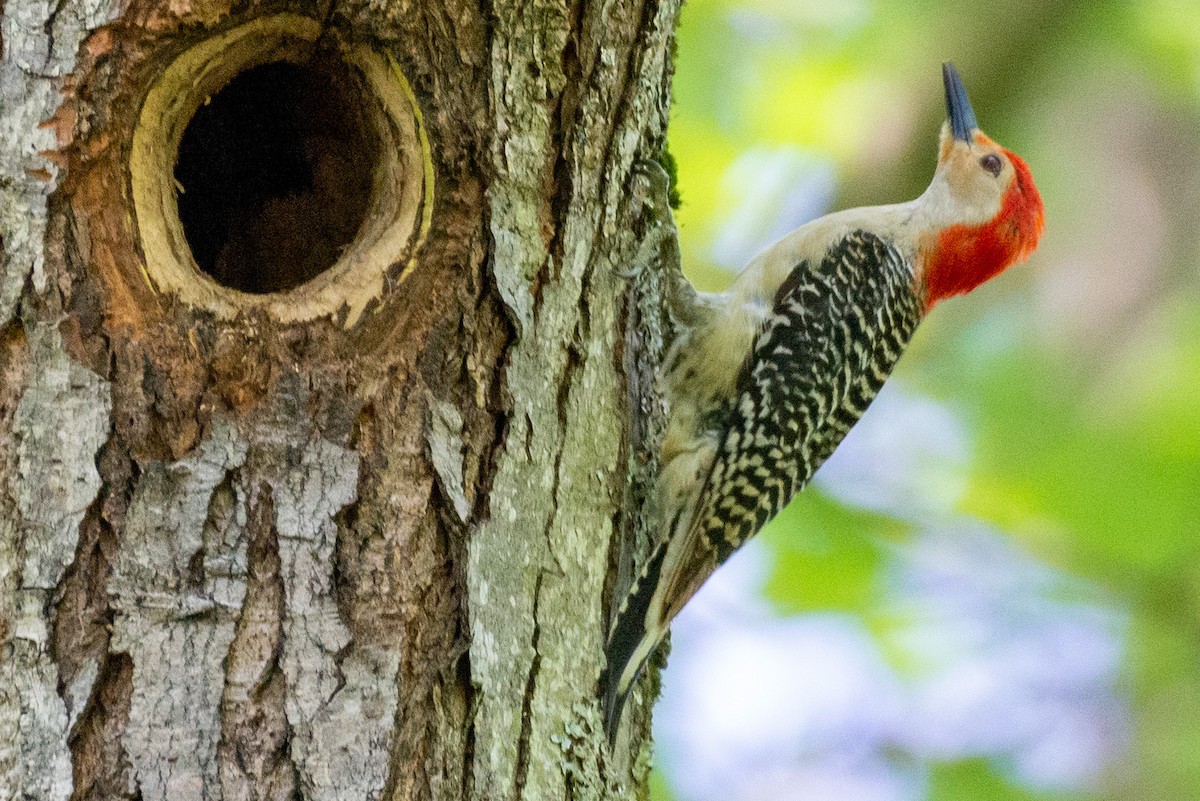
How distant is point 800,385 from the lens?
3.55 m

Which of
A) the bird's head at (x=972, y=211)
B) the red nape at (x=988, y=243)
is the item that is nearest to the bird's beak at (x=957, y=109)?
the bird's head at (x=972, y=211)

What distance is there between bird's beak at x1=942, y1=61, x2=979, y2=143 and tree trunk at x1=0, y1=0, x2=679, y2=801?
2.00m

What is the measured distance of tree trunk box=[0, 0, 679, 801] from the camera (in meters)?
1.95

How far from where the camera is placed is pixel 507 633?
221 centimetres

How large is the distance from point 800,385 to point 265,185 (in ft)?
5.17

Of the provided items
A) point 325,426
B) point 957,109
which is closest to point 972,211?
point 957,109

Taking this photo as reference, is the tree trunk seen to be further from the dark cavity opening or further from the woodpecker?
the woodpecker

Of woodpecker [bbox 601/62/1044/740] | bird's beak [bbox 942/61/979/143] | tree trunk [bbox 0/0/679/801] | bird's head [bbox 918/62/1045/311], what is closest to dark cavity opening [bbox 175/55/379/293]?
tree trunk [bbox 0/0/679/801]

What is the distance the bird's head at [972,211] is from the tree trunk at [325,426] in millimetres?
1870

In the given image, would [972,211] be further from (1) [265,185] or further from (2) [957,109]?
(1) [265,185]

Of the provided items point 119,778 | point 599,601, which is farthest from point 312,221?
point 119,778

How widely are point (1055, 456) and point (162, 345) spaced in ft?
12.3

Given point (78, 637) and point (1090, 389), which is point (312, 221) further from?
point (1090, 389)

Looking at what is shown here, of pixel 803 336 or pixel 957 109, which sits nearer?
pixel 803 336
